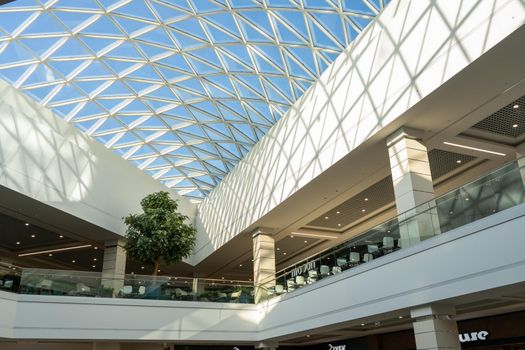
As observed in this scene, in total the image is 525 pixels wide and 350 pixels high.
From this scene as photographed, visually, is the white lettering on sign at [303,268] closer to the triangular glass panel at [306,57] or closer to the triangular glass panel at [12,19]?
the triangular glass panel at [306,57]

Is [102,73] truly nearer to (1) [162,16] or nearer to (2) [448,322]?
(1) [162,16]

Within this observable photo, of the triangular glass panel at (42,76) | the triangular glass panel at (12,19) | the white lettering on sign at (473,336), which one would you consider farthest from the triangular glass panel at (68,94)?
the white lettering on sign at (473,336)

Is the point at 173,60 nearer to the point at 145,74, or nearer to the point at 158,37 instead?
the point at 158,37

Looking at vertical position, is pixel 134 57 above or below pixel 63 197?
above

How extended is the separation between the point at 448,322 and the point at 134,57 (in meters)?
19.0

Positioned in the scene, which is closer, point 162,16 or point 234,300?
point 162,16

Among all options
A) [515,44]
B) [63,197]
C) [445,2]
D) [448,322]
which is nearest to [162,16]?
[63,197]

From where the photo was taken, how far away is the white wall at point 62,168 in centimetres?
2197

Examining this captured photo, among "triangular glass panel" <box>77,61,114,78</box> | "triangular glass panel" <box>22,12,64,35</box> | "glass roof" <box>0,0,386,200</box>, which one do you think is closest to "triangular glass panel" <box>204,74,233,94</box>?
"glass roof" <box>0,0,386,200</box>

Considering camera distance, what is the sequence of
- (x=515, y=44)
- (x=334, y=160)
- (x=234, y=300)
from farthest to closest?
(x=234, y=300)
(x=334, y=160)
(x=515, y=44)

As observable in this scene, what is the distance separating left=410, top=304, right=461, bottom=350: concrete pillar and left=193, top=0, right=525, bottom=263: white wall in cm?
620

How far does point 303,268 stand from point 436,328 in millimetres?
7767

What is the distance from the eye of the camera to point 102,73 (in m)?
24.9

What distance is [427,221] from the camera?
13844mm
